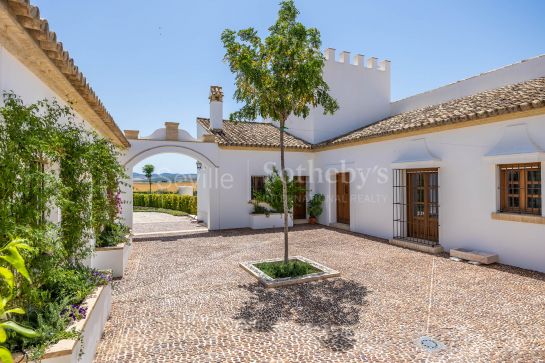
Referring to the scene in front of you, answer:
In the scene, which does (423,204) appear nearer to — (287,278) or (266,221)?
(287,278)

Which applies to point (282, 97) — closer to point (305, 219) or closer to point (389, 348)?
point (389, 348)

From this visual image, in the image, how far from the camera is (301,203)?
1619 centimetres

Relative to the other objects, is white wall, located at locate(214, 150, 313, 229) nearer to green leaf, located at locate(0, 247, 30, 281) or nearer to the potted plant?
the potted plant

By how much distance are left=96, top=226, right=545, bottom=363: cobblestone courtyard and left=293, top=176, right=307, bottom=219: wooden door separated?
7.30m

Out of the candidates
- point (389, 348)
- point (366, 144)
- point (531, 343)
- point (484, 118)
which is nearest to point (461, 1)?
point (484, 118)

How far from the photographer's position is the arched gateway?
13.1 meters

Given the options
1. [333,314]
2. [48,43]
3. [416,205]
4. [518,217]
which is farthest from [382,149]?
[48,43]

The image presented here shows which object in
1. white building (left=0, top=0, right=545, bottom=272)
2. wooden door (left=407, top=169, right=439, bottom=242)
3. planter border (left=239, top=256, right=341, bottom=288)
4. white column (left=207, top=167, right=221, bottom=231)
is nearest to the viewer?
white building (left=0, top=0, right=545, bottom=272)

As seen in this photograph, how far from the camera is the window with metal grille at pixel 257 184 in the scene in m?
15.0

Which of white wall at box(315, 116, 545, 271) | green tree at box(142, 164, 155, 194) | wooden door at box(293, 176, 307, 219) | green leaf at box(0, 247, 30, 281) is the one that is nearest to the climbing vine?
green leaf at box(0, 247, 30, 281)

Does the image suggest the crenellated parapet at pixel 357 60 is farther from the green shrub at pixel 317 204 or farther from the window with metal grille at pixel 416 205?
the window with metal grille at pixel 416 205

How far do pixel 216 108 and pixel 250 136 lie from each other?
220 cm

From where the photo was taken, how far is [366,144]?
1270cm

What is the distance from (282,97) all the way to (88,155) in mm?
4250
